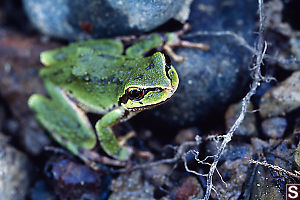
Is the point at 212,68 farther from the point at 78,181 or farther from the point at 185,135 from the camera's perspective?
the point at 78,181

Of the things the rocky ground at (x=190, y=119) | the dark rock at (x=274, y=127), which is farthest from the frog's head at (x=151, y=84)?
the dark rock at (x=274, y=127)

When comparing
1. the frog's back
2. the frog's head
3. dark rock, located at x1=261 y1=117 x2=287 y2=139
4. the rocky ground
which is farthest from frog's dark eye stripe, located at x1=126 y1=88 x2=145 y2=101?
dark rock, located at x1=261 y1=117 x2=287 y2=139

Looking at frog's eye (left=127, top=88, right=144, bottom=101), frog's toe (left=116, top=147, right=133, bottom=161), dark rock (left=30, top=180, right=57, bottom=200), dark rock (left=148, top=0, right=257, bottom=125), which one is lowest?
dark rock (left=30, top=180, right=57, bottom=200)

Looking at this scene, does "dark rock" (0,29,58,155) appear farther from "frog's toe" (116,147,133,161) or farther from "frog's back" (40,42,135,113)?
"frog's toe" (116,147,133,161)

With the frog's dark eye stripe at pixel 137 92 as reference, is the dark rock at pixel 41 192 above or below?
below

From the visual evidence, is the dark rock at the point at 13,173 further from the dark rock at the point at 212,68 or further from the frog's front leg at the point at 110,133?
the dark rock at the point at 212,68

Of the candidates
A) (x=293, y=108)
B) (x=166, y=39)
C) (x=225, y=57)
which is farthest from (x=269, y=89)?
(x=166, y=39)
